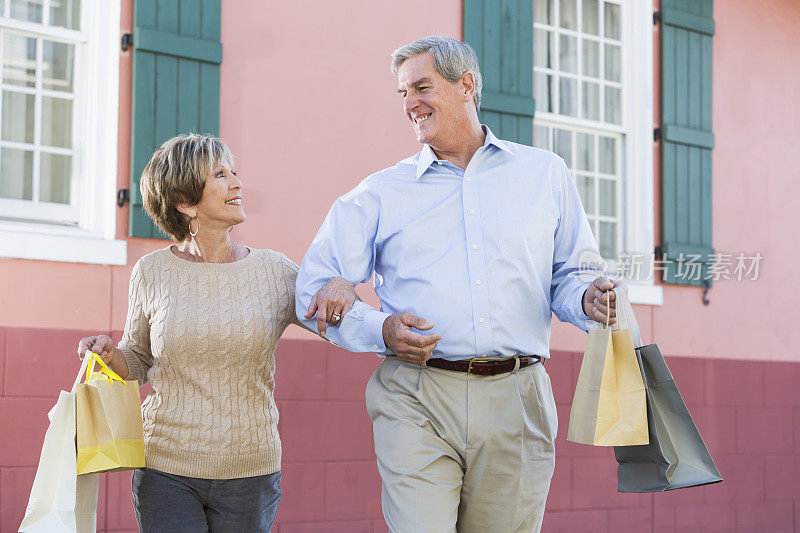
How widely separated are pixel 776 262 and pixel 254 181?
159 inches

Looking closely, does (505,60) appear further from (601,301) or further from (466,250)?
(601,301)

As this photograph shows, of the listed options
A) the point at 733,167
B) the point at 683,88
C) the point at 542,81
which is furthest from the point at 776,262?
the point at 542,81

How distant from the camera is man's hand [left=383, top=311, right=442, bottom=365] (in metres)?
2.84

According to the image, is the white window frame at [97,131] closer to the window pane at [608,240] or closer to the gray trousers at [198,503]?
the gray trousers at [198,503]

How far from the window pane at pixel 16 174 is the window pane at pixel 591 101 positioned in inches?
143

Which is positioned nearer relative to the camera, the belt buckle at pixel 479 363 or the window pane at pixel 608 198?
the belt buckle at pixel 479 363

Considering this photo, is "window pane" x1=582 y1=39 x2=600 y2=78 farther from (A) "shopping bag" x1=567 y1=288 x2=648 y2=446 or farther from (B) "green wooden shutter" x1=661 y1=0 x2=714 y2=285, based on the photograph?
(A) "shopping bag" x1=567 y1=288 x2=648 y2=446

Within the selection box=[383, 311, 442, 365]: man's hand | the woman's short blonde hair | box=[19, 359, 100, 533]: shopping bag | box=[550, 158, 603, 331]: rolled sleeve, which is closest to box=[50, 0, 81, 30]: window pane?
the woman's short blonde hair

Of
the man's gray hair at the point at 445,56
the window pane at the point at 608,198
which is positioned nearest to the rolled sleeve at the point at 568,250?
the man's gray hair at the point at 445,56

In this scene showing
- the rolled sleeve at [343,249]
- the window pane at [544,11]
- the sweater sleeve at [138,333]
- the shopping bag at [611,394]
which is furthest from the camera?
the window pane at [544,11]

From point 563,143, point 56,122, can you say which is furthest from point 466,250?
point 563,143

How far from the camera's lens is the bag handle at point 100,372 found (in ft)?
10.5

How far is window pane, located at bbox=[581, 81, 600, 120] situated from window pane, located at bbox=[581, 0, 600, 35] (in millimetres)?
368

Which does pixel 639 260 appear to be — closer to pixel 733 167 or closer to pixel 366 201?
pixel 733 167
